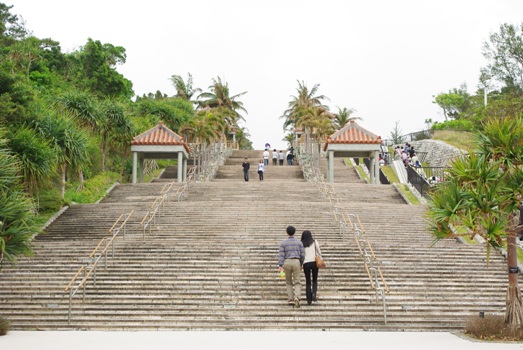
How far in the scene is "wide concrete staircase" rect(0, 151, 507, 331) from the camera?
10.8 m

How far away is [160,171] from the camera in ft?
131

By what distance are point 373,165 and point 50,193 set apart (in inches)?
671

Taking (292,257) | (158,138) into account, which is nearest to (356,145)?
(158,138)

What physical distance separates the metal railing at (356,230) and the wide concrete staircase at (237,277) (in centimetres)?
21

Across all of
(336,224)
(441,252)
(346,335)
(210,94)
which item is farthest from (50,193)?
(210,94)

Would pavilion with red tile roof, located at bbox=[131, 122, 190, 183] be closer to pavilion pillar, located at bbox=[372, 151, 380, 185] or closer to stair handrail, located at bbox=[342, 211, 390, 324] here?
pavilion pillar, located at bbox=[372, 151, 380, 185]

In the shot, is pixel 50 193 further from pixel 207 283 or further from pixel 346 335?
pixel 346 335

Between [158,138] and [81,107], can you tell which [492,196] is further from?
[158,138]

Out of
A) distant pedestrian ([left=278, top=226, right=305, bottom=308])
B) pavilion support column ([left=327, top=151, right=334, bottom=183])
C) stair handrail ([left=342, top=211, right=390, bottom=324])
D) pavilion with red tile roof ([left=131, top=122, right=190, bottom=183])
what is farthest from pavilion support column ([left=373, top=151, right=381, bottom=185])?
distant pedestrian ([left=278, top=226, right=305, bottom=308])

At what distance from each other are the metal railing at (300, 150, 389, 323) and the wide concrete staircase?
0.21 m

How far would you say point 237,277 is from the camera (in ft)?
42.4

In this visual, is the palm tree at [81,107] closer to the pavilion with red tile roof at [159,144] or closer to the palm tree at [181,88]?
the pavilion with red tile roof at [159,144]

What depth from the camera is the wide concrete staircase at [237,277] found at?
1077 centimetres

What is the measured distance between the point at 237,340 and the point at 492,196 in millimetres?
4511
